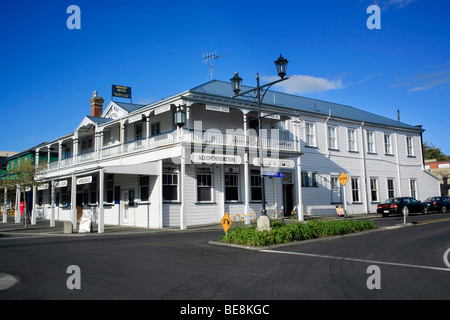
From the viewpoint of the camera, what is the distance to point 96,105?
33812mm

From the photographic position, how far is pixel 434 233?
1545cm

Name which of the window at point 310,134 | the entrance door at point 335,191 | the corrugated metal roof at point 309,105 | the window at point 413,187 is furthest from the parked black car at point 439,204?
the window at point 310,134

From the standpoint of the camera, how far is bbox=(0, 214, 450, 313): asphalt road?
6204 millimetres

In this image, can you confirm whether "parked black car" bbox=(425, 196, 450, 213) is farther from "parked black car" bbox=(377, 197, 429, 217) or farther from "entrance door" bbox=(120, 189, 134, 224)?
"entrance door" bbox=(120, 189, 134, 224)

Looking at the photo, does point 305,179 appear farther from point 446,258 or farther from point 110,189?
point 446,258

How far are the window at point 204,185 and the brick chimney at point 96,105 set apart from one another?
15.1 meters

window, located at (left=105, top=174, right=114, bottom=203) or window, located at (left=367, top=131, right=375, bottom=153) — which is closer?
window, located at (left=105, top=174, right=114, bottom=203)

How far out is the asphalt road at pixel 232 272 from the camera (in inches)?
244

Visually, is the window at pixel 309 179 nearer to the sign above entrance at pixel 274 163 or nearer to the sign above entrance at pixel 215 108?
the sign above entrance at pixel 274 163

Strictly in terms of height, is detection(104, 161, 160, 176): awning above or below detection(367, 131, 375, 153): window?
below

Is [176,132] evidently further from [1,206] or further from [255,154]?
[1,206]

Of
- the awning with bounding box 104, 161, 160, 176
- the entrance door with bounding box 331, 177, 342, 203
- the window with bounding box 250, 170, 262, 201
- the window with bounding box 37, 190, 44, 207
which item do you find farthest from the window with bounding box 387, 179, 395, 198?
the window with bounding box 37, 190, 44, 207

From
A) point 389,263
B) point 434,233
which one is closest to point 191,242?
point 389,263

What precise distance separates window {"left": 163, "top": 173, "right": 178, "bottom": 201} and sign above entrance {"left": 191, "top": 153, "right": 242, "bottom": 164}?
272 centimetres
